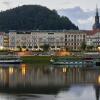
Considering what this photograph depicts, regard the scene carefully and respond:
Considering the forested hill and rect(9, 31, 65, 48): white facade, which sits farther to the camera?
the forested hill

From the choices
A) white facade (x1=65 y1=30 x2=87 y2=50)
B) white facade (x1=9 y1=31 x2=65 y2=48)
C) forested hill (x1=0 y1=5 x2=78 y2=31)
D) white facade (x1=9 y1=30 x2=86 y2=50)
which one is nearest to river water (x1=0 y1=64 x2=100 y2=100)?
white facade (x1=65 y1=30 x2=87 y2=50)

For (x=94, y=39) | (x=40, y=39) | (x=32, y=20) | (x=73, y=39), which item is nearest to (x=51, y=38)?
(x=40, y=39)

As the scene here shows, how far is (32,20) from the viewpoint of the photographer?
119312mm

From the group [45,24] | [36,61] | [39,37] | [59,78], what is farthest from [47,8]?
[59,78]

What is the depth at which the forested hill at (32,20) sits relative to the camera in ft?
386

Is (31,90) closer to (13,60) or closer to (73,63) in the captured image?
(73,63)

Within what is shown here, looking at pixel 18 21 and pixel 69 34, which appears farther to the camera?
pixel 18 21

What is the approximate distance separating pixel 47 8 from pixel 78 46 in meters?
28.1

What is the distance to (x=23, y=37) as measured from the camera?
104 meters

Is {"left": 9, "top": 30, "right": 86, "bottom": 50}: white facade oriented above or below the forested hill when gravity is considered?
below

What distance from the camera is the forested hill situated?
118m

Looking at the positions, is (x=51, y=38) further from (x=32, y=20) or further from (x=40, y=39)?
(x=32, y=20)

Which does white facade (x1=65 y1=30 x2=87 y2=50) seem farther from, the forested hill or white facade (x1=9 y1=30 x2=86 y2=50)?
the forested hill

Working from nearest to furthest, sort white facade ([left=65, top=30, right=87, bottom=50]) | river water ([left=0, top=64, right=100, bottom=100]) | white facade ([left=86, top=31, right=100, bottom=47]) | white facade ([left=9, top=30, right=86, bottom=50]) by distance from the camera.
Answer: river water ([left=0, top=64, right=100, bottom=100]), white facade ([left=86, top=31, right=100, bottom=47]), white facade ([left=65, top=30, right=87, bottom=50]), white facade ([left=9, top=30, right=86, bottom=50])
